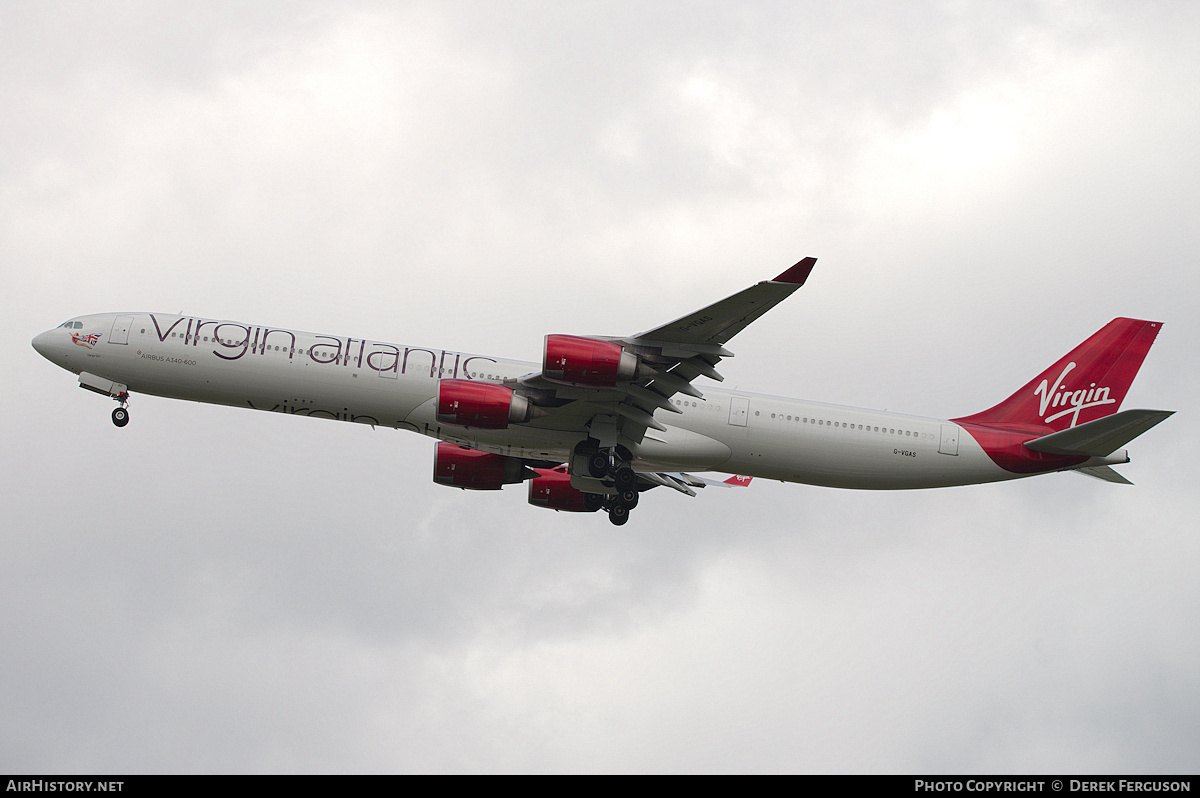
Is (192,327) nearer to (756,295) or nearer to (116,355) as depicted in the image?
(116,355)

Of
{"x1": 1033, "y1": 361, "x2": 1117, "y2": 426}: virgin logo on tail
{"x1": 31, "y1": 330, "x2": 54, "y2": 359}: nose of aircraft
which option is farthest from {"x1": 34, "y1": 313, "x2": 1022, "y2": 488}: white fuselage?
{"x1": 1033, "y1": 361, "x2": 1117, "y2": 426}: virgin logo on tail

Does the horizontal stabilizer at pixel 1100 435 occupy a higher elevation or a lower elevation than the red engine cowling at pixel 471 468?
higher

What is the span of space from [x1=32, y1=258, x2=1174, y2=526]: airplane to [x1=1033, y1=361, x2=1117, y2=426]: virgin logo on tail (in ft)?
0.19

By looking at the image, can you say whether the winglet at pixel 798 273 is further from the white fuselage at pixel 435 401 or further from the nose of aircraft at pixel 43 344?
the nose of aircraft at pixel 43 344

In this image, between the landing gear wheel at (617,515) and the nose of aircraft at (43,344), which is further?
the landing gear wheel at (617,515)

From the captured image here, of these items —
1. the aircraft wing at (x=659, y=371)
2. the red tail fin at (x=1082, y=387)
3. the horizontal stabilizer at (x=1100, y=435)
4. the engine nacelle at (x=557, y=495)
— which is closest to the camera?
the aircraft wing at (x=659, y=371)

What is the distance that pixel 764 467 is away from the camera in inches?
1672

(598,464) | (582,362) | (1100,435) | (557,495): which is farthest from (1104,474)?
(557,495)

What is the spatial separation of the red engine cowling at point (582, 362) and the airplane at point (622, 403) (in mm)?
47

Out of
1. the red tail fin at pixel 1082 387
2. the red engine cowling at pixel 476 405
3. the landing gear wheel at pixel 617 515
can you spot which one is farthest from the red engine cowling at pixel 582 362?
the red tail fin at pixel 1082 387

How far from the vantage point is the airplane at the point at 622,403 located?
38.4 metres
